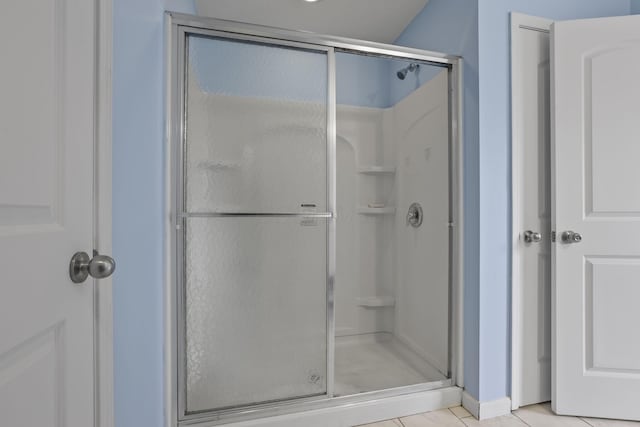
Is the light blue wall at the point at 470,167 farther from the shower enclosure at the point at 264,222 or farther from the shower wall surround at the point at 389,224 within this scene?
the shower wall surround at the point at 389,224

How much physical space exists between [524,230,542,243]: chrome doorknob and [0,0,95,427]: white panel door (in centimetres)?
197

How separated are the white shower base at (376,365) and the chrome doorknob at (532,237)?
3.05 feet

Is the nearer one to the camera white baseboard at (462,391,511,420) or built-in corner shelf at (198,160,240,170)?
built-in corner shelf at (198,160,240,170)

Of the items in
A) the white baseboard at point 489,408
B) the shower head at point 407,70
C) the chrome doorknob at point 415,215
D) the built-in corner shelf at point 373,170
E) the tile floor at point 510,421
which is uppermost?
A: the shower head at point 407,70

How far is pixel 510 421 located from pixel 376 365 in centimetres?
79

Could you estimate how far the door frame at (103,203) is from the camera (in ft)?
2.56

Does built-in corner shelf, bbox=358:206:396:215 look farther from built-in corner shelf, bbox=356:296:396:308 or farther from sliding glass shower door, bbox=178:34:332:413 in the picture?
sliding glass shower door, bbox=178:34:332:413

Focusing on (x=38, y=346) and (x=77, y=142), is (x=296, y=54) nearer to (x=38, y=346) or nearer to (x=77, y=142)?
(x=77, y=142)

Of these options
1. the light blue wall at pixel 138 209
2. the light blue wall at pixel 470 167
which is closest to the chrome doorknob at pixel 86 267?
the light blue wall at pixel 138 209

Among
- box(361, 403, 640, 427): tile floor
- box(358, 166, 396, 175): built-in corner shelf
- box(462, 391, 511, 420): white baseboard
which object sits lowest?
box(361, 403, 640, 427): tile floor

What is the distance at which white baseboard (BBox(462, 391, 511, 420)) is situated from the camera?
5.63 feet

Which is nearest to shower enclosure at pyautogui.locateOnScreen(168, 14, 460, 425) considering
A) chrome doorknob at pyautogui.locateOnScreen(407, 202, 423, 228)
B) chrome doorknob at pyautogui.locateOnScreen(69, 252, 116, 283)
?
chrome doorknob at pyautogui.locateOnScreen(407, 202, 423, 228)
